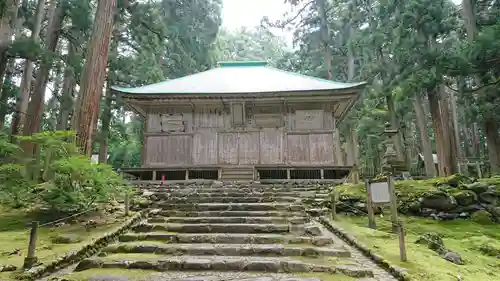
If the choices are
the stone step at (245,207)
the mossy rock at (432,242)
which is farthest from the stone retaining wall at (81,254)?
the mossy rock at (432,242)

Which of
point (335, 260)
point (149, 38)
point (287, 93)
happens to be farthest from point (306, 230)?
point (149, 38)

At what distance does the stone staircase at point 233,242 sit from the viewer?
4.45m

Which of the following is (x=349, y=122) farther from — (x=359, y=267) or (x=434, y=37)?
(x=359, y=267)

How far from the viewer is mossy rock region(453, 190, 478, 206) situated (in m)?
7.99

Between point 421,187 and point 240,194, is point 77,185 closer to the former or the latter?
point 240,194

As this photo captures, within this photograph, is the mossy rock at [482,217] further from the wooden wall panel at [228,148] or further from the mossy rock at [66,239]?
the mossy rock at [66,239]

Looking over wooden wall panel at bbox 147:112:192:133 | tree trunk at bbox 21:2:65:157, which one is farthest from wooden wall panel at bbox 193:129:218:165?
tree trunk at bbox 21:2:65:157

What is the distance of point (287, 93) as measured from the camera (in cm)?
1288

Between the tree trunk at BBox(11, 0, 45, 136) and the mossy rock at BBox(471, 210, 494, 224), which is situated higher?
the tree trunk at BBox(11, 0, 45, 136)

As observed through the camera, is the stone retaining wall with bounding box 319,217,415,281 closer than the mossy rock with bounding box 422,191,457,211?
Yes

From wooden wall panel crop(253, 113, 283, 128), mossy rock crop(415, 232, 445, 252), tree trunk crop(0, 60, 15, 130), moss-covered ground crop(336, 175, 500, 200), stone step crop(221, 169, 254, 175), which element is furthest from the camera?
wooden wall panel crop(253, 113, 283, 128)

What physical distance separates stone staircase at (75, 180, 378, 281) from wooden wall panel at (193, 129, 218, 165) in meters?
4.78

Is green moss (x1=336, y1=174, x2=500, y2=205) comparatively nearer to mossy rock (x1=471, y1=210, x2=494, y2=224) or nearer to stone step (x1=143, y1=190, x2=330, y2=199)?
mossy rock (x1=471, y1=210, x2=494, y2=224)

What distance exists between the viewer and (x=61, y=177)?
20.8ft
